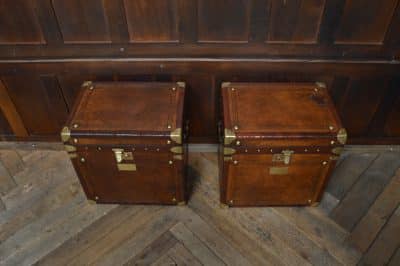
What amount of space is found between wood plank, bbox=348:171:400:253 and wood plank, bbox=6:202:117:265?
1.17 metres

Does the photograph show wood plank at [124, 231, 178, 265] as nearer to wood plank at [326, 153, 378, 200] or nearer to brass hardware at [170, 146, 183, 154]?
brass hardware at [170, 146, 183, 154]

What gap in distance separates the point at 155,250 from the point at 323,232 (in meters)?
0.78

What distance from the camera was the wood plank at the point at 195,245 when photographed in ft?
4.68

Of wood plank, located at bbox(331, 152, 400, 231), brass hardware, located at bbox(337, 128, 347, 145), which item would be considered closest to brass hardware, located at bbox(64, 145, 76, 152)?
brass hardware, located at bbox(337, 128, 347, 145)

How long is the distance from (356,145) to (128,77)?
132 centimetres

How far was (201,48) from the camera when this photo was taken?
1.51 m

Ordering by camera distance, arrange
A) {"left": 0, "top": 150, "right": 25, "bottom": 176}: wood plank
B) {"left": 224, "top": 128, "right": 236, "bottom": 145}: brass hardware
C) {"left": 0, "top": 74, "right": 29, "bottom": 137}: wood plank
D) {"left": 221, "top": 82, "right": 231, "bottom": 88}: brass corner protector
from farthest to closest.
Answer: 1. {"left": 0, "top": 150, "right": 25, "bottom": 176}: wood plank
2. {"left": 0, "top": 74, "right": 29, "bottom": 137}: wood plank
3. {"left": 221, "top": 82, "right": 231, "bottom": 88}: brass corner protector
4. {"left": 224, "top": 128, "right": 236, "bottom": 145}: brass hardware

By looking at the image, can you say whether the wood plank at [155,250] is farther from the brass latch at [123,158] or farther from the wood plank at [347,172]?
the wood plank at [347,172]

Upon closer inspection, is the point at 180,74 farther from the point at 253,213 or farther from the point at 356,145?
the point at 356,145

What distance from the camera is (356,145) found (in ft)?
6.14

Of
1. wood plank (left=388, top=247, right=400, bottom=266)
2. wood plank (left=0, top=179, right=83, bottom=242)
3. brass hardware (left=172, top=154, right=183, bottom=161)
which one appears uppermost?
brass hardware (left=172, top=154, right=183, bottom=161)

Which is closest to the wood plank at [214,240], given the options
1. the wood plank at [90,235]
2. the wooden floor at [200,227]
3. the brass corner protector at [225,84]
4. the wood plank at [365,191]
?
the wooden floor at [200,227]

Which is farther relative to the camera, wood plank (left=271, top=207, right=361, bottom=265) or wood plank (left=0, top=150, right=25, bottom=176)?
wood plank (left=0, top=150, right=25, bottom=176)

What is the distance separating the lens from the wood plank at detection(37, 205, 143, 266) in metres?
1.44
